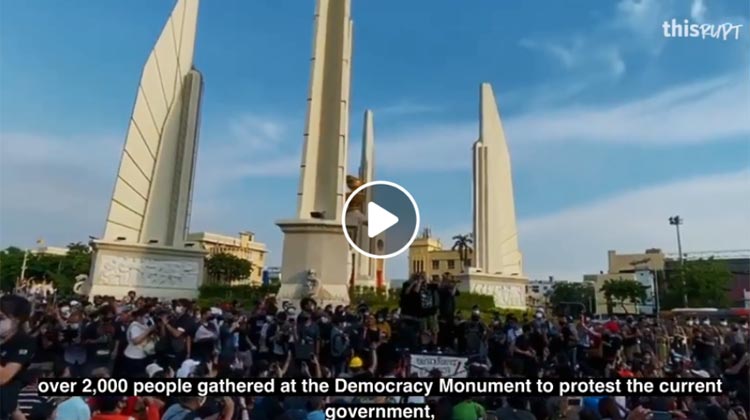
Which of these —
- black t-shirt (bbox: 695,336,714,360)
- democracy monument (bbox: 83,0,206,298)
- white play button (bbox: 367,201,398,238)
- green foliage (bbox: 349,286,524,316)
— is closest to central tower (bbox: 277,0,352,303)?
green foliage (bbox: 349,286,524,316)

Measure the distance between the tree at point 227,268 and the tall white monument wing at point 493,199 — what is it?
13.7 m

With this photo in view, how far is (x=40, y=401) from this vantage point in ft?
6.73

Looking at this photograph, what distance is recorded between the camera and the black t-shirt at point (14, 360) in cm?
195

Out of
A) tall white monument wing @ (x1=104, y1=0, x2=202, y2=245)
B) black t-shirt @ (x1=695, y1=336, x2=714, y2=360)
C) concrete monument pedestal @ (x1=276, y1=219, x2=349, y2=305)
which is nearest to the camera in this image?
black t-shirt @ (x1=695, y1=336, x2=714, y2=360)

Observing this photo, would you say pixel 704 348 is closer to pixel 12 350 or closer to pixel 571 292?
pixel 12 350

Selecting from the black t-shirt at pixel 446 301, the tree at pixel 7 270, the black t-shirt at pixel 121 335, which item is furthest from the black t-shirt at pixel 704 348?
the tree at pixel 7 270

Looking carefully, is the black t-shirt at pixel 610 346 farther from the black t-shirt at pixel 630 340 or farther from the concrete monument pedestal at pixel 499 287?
the concrete monument pedestal at pixel 499 287

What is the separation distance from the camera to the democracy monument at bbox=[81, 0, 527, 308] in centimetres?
829

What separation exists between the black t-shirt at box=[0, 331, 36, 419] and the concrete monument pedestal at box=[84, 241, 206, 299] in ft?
25.3

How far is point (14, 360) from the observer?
7.11ft

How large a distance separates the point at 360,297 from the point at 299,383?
699cm

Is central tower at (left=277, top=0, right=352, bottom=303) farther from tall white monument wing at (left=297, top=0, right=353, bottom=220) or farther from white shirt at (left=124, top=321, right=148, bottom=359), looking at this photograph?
white shirt at (left=124, top=321, right=148, bottom=359)

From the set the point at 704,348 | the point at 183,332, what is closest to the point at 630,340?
the point at 704,348

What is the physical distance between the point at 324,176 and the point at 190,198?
397cm
